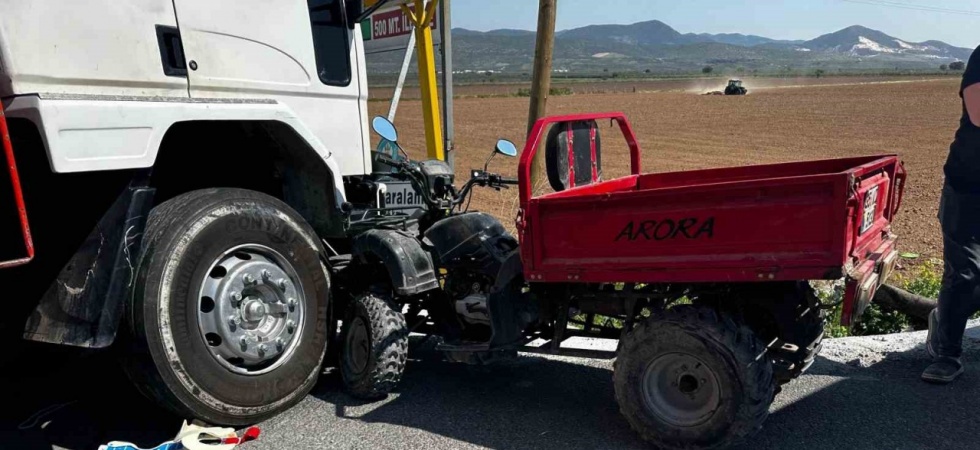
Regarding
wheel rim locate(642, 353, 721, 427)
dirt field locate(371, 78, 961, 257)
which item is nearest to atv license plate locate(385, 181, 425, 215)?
wheel rim locate(642, 353, 721, 427)

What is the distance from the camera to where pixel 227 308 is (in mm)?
3910

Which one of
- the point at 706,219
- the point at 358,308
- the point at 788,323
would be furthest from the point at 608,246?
the point at 358,308

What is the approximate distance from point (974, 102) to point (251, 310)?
13.4ft

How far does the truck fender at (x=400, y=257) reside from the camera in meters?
4.41

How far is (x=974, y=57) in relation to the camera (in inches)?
162

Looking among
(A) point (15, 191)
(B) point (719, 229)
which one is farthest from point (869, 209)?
(A) point (15, 191)

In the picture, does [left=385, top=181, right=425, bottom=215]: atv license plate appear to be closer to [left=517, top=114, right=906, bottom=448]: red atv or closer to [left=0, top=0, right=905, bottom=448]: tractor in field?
[left=0, top=0, right=905, bottom=448]: tractor in field

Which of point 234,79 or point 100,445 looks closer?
point 100,445

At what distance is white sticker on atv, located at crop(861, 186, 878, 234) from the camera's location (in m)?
3.54

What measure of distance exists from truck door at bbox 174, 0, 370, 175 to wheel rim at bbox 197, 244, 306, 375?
35.5 inches

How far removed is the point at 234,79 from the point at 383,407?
2.03m

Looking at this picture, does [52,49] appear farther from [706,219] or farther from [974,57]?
[974,57]

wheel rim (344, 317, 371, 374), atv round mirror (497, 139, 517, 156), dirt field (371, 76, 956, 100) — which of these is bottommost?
dirt field (371, 76, 956, 100)

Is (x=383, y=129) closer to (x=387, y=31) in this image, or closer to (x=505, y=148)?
(x=505, y=148)
